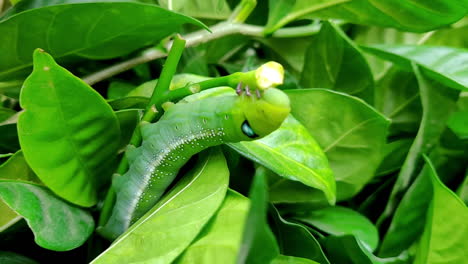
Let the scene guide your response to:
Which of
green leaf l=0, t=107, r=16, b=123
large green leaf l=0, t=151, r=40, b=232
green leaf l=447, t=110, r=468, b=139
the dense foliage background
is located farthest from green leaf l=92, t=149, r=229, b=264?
green leaf l=447, t=110, r=468, b=139

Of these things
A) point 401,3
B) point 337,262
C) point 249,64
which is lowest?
point 337,262

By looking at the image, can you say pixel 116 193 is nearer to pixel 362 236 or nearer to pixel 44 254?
pixel 44 254

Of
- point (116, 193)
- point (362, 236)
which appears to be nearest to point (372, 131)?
point (362, 236)

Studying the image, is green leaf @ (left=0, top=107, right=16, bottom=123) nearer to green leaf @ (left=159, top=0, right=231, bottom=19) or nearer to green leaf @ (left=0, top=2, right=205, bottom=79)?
green leaf @ (left=0, top=2, right=205, bottom=79)

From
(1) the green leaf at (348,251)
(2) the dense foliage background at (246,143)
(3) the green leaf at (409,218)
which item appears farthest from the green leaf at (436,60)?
(1) the green leaf at (348,251)

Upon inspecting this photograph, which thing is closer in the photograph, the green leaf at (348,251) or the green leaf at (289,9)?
the green leaf at (348,251)

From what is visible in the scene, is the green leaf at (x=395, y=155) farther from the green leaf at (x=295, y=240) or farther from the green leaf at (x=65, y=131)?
the green leaf at (x=65, y=131)

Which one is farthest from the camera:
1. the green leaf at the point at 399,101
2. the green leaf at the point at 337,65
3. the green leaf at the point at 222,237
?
the green leaf at the point at 399,101
